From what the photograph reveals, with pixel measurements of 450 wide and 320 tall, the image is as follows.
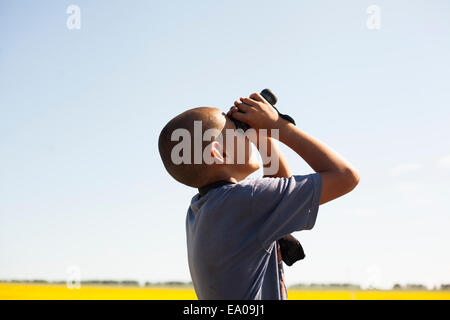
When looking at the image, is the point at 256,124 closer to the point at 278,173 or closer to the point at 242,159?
the point at 242,159

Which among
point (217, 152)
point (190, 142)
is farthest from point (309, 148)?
point (190, 142)

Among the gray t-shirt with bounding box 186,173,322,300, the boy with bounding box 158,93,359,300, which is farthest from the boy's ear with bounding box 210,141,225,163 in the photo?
the gray t-shirt with bounding box 186,173,322,300

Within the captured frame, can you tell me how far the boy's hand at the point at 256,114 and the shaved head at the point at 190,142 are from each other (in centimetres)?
8

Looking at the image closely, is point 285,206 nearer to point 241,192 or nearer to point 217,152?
point 241,192

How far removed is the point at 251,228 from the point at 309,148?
1.35 feet

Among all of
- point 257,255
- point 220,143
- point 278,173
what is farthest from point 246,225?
point 278,173

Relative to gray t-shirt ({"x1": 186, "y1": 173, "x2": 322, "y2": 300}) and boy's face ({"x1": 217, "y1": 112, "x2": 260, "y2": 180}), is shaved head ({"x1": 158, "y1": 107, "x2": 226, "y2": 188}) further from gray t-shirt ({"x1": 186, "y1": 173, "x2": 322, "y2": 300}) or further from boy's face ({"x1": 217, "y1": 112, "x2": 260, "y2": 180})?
gray t-shirt ({"x1": 186, "y1": 173, "x2": 322, "y2": 300})

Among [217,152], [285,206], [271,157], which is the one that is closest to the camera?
[285,206]

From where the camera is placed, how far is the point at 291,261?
1896 millimetres

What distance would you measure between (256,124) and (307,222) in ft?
1.54

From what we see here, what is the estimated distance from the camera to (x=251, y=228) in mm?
1705

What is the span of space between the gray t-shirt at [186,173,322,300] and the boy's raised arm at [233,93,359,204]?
0.07m
